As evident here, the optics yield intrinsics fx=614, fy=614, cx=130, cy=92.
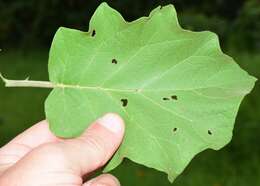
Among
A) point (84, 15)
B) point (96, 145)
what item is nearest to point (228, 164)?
point (96, 145)

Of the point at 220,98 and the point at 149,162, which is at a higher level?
the point at 220,98

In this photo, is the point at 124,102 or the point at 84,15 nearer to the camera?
the point at 124,102

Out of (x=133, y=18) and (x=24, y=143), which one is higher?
(x=24, y=143)

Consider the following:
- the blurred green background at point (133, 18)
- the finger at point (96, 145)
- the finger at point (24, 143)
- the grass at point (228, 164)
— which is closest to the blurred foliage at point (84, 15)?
the blurred green background at point (133, 18)

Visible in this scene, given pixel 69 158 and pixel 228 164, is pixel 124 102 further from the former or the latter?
pixel 228 164

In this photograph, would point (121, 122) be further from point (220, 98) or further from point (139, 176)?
point (139, 176)

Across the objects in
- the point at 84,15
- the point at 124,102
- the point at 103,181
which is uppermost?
the point at 124,102

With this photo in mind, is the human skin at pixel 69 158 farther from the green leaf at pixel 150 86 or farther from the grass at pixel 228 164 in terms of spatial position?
the grass at pixel 228 164

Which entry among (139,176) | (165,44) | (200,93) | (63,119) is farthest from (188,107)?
(139,176)
